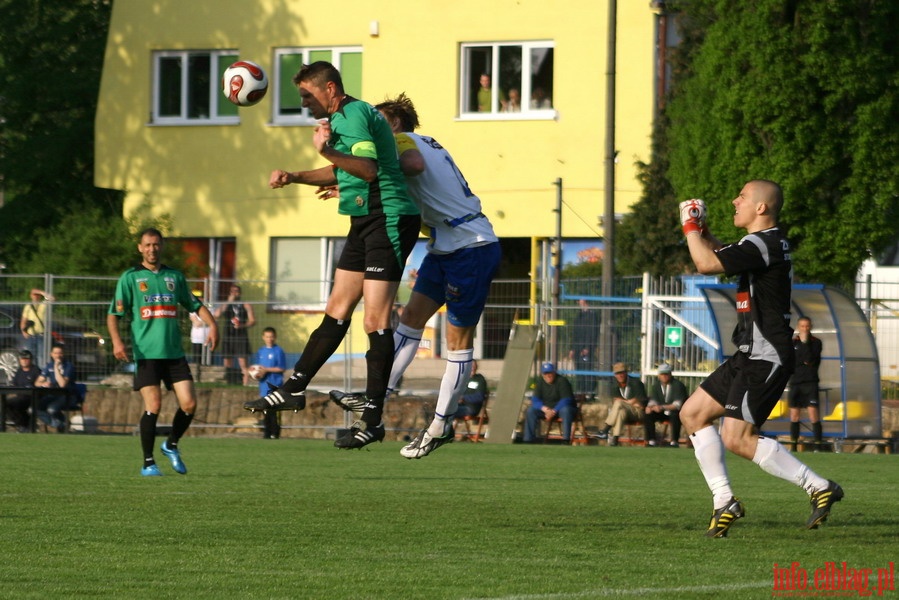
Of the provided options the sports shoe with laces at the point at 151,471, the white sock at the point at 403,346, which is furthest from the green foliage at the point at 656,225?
the white sock at the point at 403,346

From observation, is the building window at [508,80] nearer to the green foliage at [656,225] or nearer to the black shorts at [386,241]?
the green foliage at [656,225]

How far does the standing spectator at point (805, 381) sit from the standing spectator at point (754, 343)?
35.2 feet

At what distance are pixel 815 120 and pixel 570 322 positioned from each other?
4.49m

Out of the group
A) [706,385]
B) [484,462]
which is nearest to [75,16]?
[484,462]

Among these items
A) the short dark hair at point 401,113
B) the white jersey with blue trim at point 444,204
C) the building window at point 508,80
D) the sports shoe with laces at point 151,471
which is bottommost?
the sports shoe with laces at point 151,471

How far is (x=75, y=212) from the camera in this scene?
3025cm

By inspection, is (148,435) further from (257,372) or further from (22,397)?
(22,397)

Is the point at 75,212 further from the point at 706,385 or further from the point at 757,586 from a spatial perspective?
the point at 757,586

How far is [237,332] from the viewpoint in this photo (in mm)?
23078

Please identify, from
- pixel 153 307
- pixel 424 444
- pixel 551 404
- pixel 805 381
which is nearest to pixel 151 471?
pixel 153 307

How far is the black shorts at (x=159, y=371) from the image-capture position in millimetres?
13531

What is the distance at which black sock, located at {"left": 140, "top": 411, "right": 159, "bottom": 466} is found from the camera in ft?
44.0

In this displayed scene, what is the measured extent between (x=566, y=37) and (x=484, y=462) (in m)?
14.4

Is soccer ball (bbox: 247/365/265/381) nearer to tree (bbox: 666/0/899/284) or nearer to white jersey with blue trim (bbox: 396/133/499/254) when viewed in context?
tree (bbox: 666/0/899/284)
